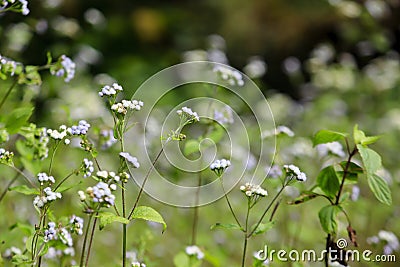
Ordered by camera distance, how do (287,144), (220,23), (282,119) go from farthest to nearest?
1. (220,23)
2. (282,119)
3. (287,144)

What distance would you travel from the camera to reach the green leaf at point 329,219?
1.78 meters

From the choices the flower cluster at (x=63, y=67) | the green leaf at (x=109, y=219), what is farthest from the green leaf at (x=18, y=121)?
the green leaf at (x=109, y=219)

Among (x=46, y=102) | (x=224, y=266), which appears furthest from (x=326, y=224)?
(x=46, y=102)

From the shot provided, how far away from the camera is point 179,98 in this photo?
5.54 m

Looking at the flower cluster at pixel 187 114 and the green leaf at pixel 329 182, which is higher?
the flower cluster at pixel 187 114

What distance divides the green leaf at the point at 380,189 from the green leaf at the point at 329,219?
Answer: 13 centimetres

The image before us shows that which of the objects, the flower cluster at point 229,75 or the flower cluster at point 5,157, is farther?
the flower cluster at point 229,75

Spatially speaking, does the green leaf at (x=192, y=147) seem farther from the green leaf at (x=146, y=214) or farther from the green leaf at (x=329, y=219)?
the green leaf at (x=329, y=219)

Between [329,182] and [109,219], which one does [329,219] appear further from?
[109,219]

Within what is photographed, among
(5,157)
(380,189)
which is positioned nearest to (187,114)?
(5,157)

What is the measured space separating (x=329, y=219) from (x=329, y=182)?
124 mm

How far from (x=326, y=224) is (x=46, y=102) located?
3.68 meters

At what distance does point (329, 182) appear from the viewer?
182 centimetres

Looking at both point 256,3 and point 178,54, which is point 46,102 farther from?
point 256,3
